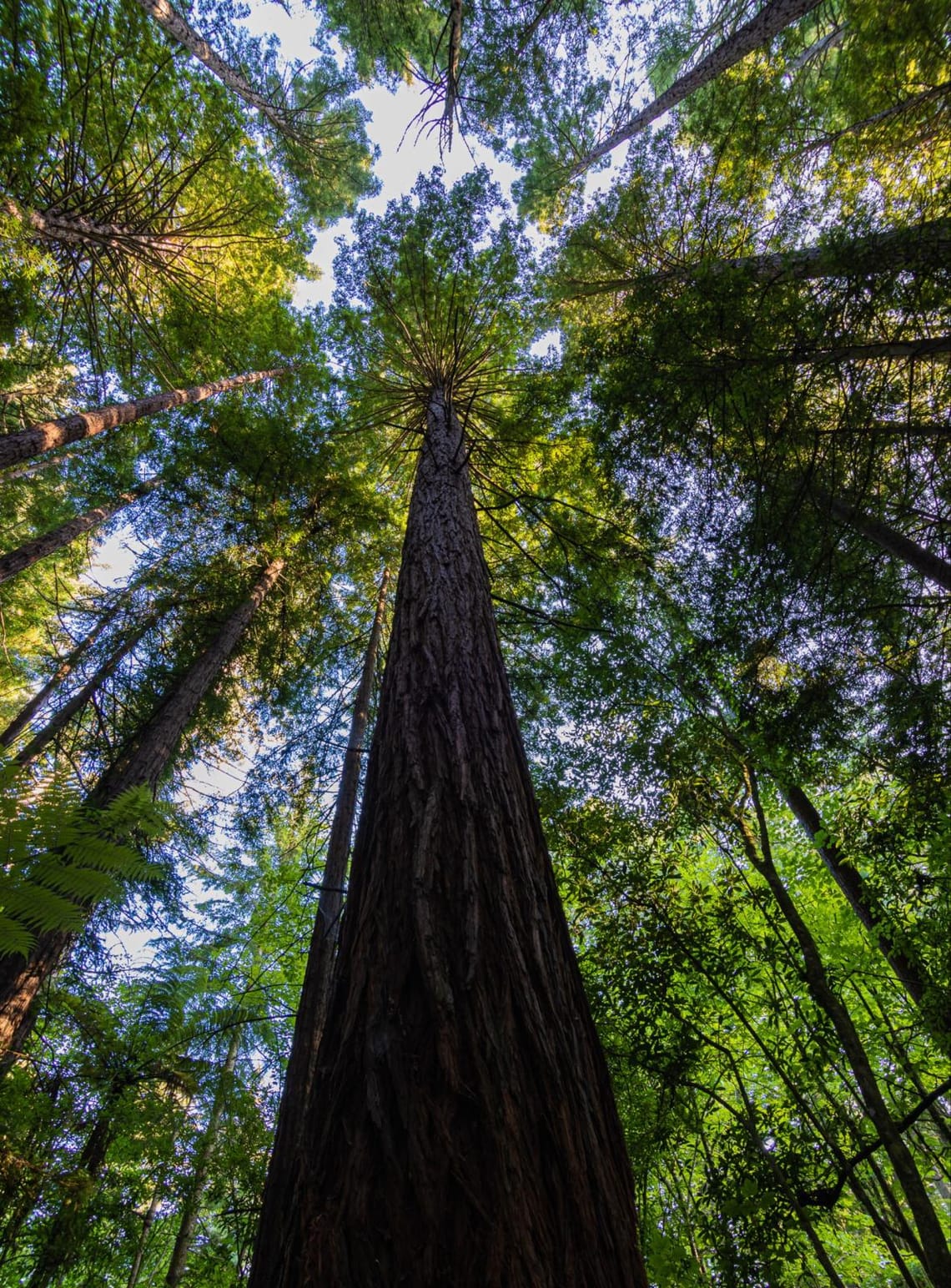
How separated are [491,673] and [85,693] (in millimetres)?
6171

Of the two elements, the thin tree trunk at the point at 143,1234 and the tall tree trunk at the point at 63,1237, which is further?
the thin tree trunk at the point at 143,1234

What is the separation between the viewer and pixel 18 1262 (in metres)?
4.74

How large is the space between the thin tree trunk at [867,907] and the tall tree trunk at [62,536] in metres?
8.07

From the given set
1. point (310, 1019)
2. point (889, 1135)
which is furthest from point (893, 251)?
point (310, 1019)

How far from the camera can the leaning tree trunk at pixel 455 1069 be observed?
1.06m

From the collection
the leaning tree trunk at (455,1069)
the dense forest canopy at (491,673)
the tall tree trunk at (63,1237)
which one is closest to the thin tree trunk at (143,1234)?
the dense forest canopy at (491,673)

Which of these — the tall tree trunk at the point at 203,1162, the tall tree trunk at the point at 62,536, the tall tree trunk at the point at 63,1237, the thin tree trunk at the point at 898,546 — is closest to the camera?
the tall tree trunk at the point at 63,1237

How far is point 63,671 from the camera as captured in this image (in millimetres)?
7531

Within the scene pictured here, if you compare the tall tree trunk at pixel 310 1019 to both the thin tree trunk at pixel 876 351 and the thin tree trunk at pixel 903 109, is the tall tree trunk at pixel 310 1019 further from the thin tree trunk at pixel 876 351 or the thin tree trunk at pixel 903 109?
the thin tree trunk at pixel 903 109

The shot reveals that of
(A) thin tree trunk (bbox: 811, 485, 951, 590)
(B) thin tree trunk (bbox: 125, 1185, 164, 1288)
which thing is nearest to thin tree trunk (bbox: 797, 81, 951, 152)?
(A) thin tree trunk (bbox: 811, 485, 951, 590)

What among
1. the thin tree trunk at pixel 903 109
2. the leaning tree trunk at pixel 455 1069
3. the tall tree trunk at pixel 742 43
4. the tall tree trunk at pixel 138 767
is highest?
the tall tree trunk at pixel 742 43

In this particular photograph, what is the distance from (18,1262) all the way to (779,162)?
44.6ft

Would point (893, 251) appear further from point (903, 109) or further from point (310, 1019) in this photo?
point (310, 1019)

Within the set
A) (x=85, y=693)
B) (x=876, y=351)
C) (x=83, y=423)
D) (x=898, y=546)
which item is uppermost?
(x=83, y=423)
